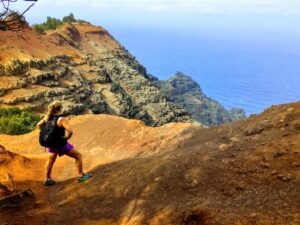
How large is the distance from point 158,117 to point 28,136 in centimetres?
2781

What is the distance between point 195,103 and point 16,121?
79.0 meters

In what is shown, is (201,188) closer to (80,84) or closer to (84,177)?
(84,177)

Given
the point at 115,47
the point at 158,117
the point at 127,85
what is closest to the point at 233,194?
the point at 158,117

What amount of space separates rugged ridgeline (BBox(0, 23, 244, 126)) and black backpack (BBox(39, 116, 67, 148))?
2046 centimetres

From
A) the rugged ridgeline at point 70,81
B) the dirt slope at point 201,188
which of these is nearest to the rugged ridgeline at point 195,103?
the rugged ridgeline at point 70,81

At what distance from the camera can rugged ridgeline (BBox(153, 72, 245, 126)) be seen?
9331cm

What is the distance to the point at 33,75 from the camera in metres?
31.6

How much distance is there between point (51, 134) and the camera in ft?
31.7

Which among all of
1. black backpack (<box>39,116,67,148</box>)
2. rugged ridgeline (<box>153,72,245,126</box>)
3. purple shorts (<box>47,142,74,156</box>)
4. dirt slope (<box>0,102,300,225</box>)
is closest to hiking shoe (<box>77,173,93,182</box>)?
dirt slope (<box>0,102,300,225</box>)

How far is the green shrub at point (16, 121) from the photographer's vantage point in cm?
2320

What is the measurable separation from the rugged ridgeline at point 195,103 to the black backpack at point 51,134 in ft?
251

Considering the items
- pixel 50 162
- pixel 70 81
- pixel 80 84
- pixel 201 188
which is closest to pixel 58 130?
pixel 50 162

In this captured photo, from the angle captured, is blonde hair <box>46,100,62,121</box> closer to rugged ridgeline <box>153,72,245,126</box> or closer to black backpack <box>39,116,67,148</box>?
black backpack <box>39,116,67,148</box>

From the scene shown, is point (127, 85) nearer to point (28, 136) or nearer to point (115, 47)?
point (115, 47)
